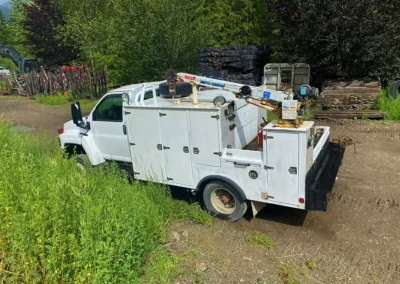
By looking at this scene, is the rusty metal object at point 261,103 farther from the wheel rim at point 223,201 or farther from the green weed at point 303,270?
the green weed at point 303,270

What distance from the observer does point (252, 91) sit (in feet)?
17.0

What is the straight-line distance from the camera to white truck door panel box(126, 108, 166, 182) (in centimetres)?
556

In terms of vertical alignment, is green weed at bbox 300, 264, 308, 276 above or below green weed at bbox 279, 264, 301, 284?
below

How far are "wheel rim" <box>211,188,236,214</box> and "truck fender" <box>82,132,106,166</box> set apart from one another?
266cm

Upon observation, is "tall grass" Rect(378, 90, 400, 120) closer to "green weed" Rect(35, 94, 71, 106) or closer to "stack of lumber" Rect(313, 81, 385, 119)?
"stack of lumber" Rect(313, 81, 385, 119)

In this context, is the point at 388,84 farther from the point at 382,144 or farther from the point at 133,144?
the point at 133,144

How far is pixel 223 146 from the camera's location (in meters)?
5.07

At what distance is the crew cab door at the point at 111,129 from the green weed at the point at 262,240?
285 cm

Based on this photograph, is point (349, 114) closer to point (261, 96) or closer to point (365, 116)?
point (365, 116)

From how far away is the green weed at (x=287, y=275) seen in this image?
13.0 feet

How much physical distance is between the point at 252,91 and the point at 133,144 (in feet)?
7.18

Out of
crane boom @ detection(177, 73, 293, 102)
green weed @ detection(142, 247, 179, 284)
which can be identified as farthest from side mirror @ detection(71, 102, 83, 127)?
green weed @ detection(142, 247, 179, 284)

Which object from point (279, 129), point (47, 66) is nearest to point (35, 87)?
point (47, 66)

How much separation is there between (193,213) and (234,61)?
9.27 meters
